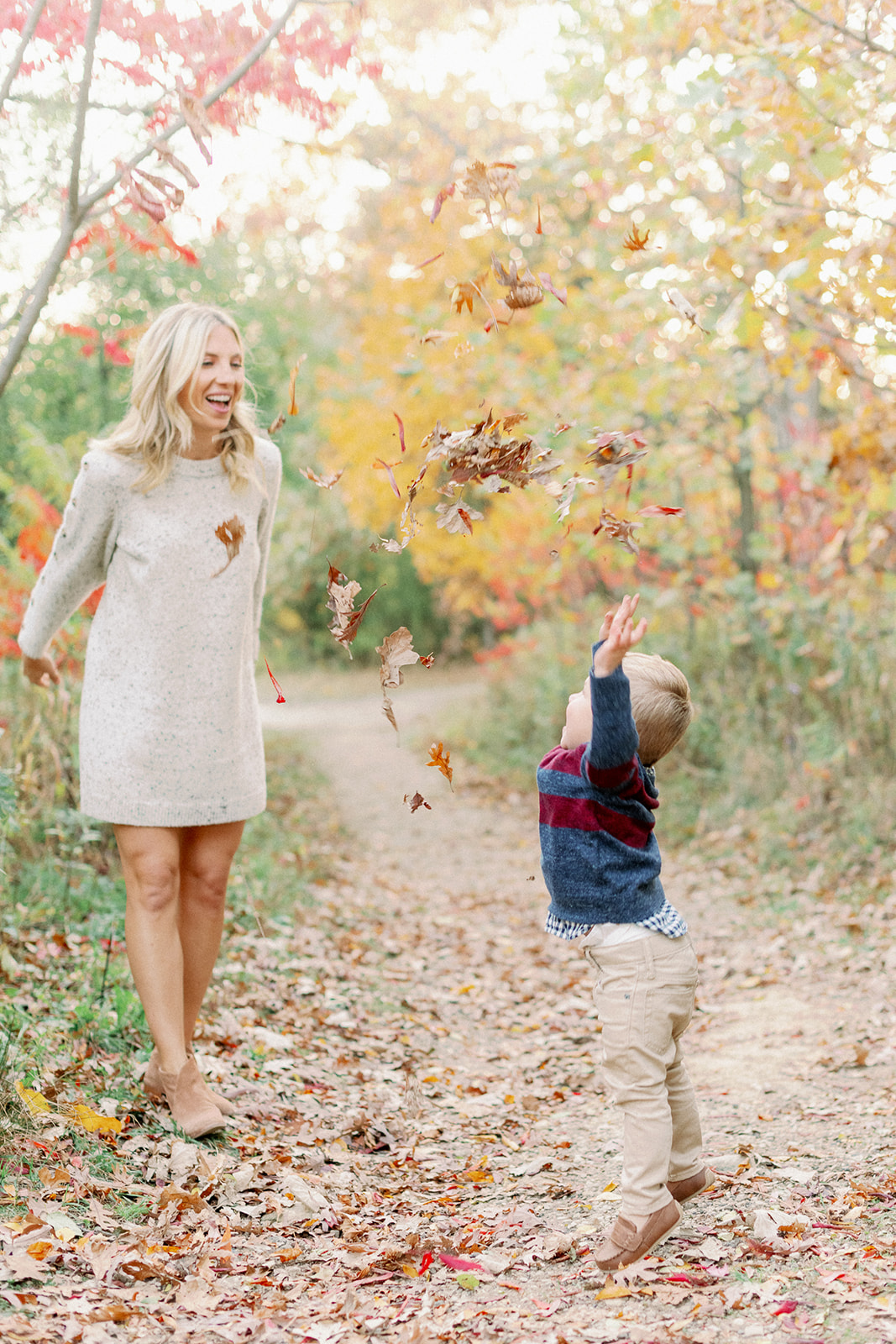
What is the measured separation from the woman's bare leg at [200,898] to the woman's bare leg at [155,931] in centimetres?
14

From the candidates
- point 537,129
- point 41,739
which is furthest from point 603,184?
point 41,739

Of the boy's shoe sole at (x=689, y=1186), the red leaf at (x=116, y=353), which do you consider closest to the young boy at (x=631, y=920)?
the boy's shoe sole at (x=689, y=1186)

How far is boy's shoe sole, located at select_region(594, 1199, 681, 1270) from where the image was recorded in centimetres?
247

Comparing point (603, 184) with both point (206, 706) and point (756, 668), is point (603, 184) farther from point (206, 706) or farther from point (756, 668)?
point (206, 706)

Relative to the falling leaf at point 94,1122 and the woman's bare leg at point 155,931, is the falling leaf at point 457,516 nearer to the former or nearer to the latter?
the woman's bare leg at point 155,931

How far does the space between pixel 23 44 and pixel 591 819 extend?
8.28ft

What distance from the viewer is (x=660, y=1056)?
256 centimetres

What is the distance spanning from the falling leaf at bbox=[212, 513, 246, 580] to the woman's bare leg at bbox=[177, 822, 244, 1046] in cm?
79

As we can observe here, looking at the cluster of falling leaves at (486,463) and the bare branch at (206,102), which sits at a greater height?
the bare branch at (206,102)

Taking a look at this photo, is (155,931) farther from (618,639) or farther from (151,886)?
(618,639)

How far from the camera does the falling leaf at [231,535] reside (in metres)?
3.02

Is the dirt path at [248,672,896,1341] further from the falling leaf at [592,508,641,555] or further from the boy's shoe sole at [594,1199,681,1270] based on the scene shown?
the falling leaf at [592,508,641,555]

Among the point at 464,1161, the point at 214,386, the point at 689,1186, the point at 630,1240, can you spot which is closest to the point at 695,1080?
the point at 464,1161

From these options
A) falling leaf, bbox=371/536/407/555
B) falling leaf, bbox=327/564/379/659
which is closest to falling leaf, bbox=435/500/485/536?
falling leaf, bbox=371/536/407/555
